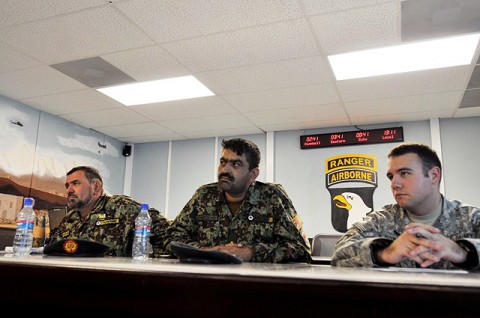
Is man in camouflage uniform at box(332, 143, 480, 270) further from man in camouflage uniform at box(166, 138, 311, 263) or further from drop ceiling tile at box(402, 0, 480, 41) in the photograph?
drop ceiling tile at box(402, 0, 480, 41)

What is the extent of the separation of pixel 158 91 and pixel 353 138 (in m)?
2.51

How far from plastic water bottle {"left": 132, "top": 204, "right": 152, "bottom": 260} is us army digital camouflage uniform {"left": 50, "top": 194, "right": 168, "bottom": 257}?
91 mm

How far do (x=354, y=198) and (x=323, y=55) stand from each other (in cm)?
227

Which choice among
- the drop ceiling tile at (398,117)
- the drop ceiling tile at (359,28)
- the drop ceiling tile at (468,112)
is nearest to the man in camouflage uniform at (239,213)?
the drop ceiling tile at (359,28)

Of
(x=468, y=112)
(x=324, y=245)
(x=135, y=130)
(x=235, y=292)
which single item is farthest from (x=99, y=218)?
(x=468, y=112)

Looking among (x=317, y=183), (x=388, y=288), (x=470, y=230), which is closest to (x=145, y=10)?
(x=470, y=230)

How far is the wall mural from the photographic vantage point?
414 centimetres

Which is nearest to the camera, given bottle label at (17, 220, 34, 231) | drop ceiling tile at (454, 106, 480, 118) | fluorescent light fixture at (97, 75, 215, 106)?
bottle label at (17, 220, 34, 231)

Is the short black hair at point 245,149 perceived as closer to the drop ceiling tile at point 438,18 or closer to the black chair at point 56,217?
the drop ceiling tile at point 438,18

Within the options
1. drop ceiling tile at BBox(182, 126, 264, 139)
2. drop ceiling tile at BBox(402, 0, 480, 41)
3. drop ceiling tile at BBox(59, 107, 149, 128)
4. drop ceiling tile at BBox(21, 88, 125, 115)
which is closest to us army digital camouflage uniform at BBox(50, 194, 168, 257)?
drop ceiling tile at BBox(21, 88, 125, 115)

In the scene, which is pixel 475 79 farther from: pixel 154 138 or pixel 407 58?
pixel 154 138

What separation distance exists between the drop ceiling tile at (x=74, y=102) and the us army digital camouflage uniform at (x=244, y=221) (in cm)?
235

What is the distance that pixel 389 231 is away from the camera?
67.2 inches

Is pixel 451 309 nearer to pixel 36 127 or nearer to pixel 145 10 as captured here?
pixel 145 10
